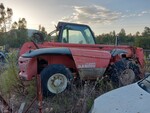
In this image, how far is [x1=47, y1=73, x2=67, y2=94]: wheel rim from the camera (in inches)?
268

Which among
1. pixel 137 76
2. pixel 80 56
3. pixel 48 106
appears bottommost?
pixel 48 106

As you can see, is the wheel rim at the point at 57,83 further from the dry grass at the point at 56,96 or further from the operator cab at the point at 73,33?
the operator cab at the point at 73,33

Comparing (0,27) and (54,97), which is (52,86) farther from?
(0,27)

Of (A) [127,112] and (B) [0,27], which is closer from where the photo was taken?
(A) [127,112]

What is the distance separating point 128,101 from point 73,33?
19.9ft

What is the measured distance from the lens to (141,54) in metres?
8.49

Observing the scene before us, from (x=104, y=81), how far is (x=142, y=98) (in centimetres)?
→ 375

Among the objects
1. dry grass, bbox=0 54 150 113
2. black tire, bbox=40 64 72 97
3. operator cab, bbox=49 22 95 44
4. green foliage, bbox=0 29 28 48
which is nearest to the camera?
dry grass, bbox=0 54 150 113

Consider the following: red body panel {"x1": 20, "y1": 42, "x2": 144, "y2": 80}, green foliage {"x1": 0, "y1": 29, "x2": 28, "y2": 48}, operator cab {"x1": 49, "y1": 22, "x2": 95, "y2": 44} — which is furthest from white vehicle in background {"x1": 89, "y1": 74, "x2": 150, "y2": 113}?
green foliage {"x1": 0, "y1": 29, "x2": 28, "y2": 48}

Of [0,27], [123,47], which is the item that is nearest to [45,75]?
[123,47]

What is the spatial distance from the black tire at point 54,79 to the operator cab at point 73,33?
2.62 metres

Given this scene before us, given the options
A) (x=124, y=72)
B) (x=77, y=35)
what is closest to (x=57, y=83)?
(x=124, y=72)

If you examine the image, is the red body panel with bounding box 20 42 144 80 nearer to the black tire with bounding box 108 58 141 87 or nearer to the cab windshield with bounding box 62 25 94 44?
the black tire with bounding box 108 58 141 87

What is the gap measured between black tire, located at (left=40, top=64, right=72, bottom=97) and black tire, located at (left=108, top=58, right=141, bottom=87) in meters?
1.08
